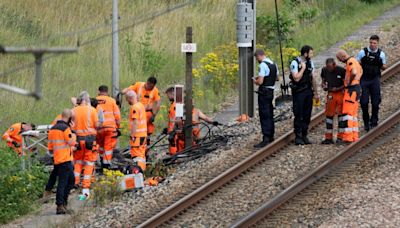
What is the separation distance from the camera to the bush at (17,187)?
16.9 m

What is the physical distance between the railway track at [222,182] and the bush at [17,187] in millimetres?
2916

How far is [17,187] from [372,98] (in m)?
6.41

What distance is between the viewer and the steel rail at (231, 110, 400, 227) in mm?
14398

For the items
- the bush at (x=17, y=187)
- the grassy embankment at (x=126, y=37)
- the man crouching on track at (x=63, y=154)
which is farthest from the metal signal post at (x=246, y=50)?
the man crouching on track at (x=63, y=154)

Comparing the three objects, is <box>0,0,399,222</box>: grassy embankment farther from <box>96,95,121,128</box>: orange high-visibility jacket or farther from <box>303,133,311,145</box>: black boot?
<box>303,133,311,145</box>: black boot

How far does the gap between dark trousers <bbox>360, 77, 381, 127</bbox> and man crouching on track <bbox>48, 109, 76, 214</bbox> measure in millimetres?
5338

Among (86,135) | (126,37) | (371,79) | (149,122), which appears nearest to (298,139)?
(371,79)

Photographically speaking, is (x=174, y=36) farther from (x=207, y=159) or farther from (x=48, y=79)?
(x=207, y=159)

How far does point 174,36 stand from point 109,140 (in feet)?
42.7

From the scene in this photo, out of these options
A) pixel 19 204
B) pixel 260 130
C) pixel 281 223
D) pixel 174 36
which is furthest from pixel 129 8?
pixel 281 223

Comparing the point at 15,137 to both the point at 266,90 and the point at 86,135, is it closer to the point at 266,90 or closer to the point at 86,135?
the point at 86,135

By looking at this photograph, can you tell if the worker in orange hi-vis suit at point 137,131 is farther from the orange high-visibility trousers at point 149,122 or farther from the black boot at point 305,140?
the black boot at point 305,140

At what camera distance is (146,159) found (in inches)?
760

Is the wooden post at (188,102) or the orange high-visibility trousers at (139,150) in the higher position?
the wooden post at (188,102)
